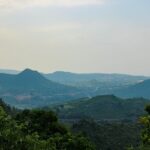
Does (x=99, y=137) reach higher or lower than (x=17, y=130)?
lower

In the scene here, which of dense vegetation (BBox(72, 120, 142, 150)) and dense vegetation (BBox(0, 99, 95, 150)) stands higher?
dense vegetation (BBox(0, 99, 95, 150))

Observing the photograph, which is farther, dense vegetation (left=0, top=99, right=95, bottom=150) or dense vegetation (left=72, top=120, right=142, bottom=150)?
dense vegetation (left=72, top=120, right=142, bottom=150)

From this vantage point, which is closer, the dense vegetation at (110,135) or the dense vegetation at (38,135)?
the dense vegetation at (38,135)

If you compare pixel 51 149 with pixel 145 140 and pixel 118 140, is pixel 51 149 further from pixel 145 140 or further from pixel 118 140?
pixel 118 140

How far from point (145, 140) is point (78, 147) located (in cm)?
2147

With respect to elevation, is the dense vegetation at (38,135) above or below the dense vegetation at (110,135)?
above

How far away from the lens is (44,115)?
4659 cm

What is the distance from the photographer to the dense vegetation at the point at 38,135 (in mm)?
20047

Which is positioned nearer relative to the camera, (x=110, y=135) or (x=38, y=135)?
(x=38, y=135)

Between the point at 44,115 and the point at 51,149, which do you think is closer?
the point at 51,149

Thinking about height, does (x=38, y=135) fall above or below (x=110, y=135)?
above

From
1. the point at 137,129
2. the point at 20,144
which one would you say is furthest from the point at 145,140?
the point at 137,129

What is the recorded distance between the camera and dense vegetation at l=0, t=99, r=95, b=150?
2005 cm

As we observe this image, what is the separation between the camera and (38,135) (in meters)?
34.8
